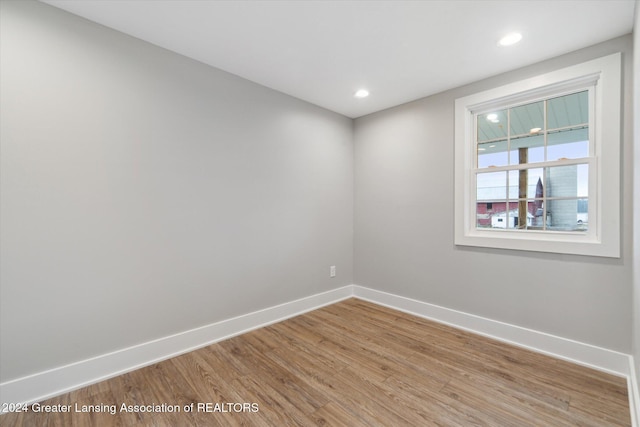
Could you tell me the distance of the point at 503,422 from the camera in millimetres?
1546

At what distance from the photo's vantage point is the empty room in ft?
5.54

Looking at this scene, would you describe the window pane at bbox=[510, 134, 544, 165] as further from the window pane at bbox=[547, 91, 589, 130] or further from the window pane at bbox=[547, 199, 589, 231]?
the window pane at bbox=[547, 199, 589, 231]

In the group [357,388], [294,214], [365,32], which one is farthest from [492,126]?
[357,388]

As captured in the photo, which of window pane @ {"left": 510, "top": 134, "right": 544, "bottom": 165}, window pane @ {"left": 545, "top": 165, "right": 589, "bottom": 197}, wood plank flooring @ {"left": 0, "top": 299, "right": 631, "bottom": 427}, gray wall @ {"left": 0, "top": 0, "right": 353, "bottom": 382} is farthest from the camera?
window pane @ {"left": 510, "top": 134, "right": 544, "bottom": 165}

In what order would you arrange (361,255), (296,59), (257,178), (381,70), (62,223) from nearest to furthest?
(62,223), (296,59), (381,70), (257,178), (361,255)

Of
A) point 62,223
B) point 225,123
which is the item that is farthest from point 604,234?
point 62,223

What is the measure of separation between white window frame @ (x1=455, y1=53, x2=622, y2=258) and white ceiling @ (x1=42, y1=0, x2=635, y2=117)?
0.68 feet

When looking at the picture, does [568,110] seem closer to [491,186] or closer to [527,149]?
[527,149]

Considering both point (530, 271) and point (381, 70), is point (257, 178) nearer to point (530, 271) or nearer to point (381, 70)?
point (381, 70)

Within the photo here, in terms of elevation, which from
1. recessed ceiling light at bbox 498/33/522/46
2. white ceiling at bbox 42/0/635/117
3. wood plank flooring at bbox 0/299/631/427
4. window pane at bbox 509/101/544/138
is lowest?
wood plank flooring at bbox 0/299/631/427

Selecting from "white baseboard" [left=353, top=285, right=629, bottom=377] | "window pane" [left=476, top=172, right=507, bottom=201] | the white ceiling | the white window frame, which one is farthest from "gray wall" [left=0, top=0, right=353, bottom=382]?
"window pane" [left=476, top=172, right=507, bottom=201]

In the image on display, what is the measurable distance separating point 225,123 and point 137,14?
3.10 feet

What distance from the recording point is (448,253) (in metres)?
2.89

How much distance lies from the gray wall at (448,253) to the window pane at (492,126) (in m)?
0.28
